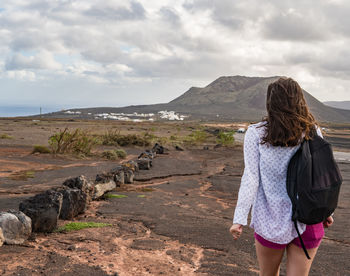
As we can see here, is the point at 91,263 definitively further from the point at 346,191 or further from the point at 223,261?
the point at 346,191

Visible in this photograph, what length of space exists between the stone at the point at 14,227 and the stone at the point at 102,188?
3.36 metres

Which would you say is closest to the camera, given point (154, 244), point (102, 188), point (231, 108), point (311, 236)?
point (311, 236)

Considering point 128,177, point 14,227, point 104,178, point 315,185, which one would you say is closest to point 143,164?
point 128,177

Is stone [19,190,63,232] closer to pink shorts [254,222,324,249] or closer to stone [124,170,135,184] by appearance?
pink shorts [254,222,324,249]

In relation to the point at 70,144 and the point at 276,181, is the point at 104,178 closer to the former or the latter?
the point at 276,181

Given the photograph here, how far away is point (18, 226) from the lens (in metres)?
4.85

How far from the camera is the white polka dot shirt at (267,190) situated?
7.84ft

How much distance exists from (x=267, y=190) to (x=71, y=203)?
188 inches

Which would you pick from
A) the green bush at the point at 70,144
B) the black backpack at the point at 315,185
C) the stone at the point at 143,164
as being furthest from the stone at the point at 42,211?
the green bush at the point at 70,144

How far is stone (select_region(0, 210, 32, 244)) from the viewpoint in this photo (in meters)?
4.67

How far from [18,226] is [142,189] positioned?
18.5 feet

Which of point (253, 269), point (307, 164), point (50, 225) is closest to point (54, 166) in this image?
point (50, 225)

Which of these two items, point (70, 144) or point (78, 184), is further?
point (70, 144)

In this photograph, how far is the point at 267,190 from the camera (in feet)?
8.16
